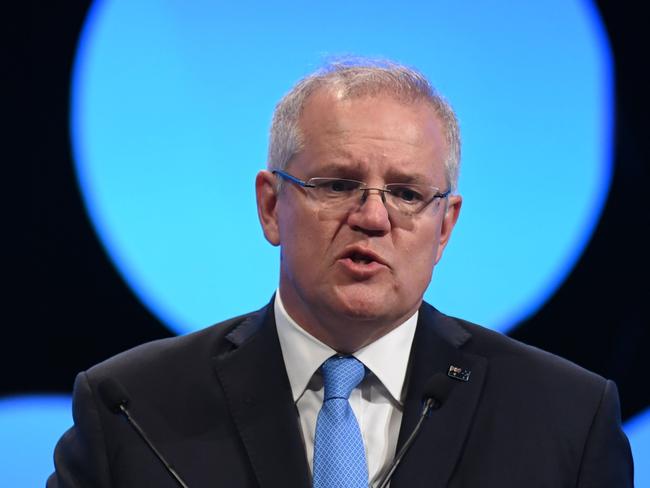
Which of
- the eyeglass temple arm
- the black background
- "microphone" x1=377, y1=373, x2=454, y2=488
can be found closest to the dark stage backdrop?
the black background

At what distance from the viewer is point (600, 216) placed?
3.20m

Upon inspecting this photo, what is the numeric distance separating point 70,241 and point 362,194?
1.44m

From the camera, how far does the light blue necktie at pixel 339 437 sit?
2.02m

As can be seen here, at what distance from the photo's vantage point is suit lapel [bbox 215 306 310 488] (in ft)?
6.79

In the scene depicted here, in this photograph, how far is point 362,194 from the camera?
213cm

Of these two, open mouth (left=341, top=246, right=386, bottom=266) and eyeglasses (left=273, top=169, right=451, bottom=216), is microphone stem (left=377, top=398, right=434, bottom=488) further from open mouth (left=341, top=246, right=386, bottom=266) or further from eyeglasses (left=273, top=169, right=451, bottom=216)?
eyeglasses (left=273, top=169, right=451, bottom=216)

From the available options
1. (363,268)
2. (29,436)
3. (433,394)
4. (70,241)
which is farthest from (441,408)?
(29,436)

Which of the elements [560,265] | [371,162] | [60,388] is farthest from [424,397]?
[60,388]

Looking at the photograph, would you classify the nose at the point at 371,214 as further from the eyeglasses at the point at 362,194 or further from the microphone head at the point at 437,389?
the microphone head at the point at 437,389

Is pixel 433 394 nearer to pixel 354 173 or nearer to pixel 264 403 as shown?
pixel 264 403

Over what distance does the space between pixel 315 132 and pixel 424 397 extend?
26.6 inches

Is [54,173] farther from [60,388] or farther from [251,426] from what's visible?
[251,426]

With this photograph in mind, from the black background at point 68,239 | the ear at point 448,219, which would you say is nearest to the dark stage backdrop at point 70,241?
the black background at point 68,239

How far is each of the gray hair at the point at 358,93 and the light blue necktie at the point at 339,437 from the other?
20.9 inches
